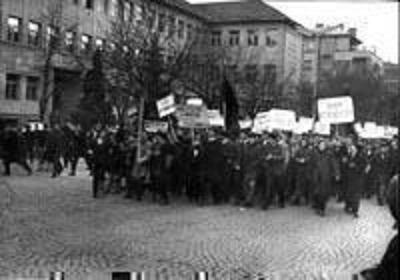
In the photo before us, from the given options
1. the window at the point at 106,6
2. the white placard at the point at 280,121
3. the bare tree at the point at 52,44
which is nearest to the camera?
the white placard at the point at 280,121

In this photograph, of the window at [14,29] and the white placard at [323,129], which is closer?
the white placard at [323,129]

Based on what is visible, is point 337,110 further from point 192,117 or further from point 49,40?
point 49,40

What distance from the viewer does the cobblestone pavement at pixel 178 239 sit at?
27.5 feet

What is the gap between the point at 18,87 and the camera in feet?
147

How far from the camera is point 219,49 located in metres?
39.9

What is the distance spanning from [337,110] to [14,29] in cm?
3182

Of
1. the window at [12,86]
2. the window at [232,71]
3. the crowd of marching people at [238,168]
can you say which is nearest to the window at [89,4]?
the window at [12,86]

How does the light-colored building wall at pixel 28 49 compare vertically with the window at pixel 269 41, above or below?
below

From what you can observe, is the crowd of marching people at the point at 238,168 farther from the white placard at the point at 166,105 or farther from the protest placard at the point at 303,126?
the protest placard at the point at 303,126

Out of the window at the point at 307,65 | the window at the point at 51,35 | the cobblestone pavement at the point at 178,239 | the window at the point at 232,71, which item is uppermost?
the window at the point at 307,65

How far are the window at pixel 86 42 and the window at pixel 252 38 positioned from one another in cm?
2284

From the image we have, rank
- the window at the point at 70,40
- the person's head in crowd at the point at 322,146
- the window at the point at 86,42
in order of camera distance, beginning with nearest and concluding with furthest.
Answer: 1. the person's head in crowd at the point at 322,146
2. the window at the point at 70,40
3. the window at the point at 86,42

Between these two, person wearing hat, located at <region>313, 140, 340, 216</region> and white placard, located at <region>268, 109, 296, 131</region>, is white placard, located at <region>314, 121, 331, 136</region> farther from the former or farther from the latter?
person wearing hat, located at <region>313, 140, 340, 216</region>

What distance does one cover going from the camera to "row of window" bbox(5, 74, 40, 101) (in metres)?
44.3
